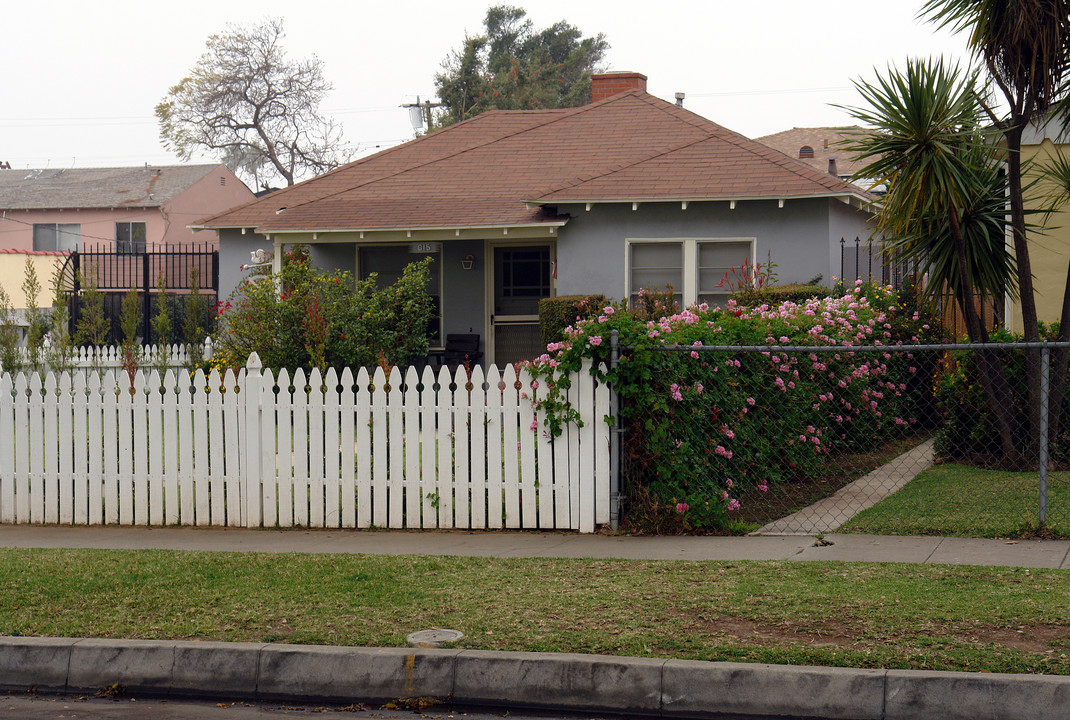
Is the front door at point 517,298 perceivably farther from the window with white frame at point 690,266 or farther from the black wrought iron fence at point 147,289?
the black wrought iron fence at point 147,289

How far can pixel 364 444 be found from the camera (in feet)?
29.0

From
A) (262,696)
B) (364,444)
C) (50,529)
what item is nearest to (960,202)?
(364,444)

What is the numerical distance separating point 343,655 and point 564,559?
2.39m

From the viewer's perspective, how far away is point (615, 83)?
22.8 meters

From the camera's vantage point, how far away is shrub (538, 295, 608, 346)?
15.7 meters

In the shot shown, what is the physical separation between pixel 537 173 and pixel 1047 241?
9.21 m

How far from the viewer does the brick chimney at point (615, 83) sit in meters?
22.6

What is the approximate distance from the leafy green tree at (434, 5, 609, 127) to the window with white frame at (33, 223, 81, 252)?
14.7 metres

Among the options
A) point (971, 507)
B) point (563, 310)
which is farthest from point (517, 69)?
point (971, 507)

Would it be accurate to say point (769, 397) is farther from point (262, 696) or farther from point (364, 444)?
point (262, 696)

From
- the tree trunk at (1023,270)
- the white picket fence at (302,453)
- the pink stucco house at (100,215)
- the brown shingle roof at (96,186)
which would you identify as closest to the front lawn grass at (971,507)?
the tree trunk at (1023,270)

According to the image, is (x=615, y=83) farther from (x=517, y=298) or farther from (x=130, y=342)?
(x=130, y=342)

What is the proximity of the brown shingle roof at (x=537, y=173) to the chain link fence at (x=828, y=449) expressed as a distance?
17.0 feet

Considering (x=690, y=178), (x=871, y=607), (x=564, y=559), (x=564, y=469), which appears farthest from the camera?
(x=690, y=178)
